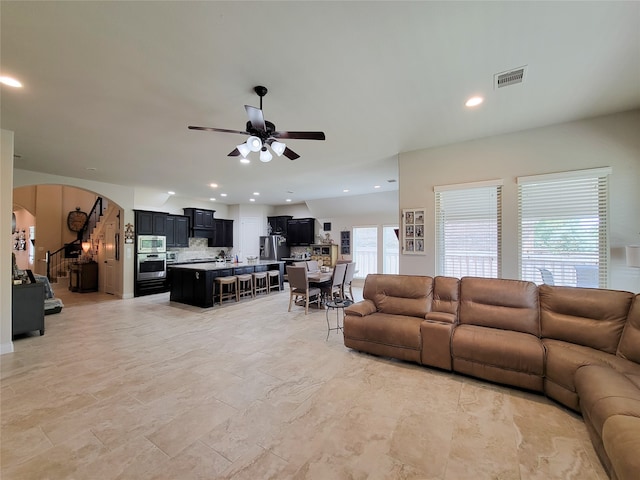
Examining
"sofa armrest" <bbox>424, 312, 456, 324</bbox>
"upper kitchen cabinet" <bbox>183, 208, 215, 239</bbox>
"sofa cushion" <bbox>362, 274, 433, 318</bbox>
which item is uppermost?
"upper kitchen cabinet" <bbox>183, 208, 215, 239</bbox>

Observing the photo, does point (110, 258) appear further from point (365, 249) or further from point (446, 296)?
point (446, 296)

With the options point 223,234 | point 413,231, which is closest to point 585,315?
point 413,231

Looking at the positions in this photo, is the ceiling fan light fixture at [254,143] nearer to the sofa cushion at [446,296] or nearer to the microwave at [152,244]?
the sofa cushion at [446,296]

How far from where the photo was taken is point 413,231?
168 inches

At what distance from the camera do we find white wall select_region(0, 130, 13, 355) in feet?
11.0

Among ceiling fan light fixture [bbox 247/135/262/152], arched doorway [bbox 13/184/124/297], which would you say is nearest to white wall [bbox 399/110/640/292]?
ceiling fan light fixture [bbox 247/135/262/152]

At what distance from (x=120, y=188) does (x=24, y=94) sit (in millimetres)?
4613

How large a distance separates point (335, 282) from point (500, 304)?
10.7 ft

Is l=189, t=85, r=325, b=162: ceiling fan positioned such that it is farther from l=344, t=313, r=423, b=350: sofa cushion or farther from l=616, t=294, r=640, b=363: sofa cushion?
l=616, t=294, r=640, b=363: sofa cushion

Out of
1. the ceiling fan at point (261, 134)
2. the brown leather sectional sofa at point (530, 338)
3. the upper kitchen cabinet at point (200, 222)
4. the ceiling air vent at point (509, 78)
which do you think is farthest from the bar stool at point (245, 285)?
the ceiling air vent at point (509, 78)

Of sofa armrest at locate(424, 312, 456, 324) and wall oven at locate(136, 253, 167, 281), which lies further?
wall oven at locate(136, 253, 167, 281)

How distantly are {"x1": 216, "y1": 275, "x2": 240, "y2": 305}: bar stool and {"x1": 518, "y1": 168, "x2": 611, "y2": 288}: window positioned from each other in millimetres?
5509

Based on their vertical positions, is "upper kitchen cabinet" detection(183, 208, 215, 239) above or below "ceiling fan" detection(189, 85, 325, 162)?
below

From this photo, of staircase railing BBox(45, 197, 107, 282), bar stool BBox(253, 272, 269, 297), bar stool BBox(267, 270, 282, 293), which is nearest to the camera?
bar stool BBox(253, 272, 269, 297)
